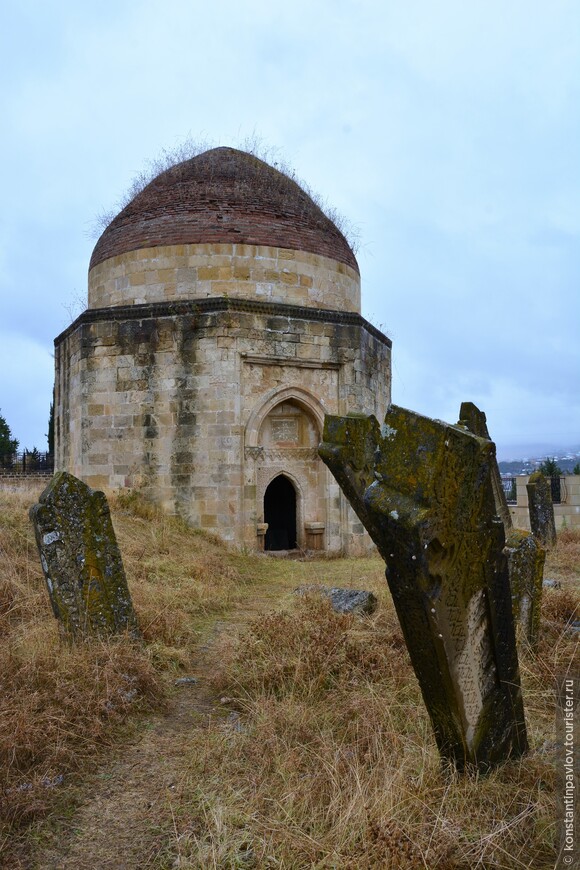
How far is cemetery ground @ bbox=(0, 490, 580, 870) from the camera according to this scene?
2.62m

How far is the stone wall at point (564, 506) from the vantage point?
666 inches

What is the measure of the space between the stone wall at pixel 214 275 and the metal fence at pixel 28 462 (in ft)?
50.9

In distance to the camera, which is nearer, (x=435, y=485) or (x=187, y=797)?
(x=435, y=485)

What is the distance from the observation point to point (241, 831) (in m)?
2.72

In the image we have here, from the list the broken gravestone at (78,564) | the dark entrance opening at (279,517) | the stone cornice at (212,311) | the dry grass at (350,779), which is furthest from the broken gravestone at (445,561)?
the dark entrance opening at (279,517)

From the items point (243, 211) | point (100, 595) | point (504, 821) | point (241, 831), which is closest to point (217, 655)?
point (100, 595)

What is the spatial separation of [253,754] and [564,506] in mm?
15395

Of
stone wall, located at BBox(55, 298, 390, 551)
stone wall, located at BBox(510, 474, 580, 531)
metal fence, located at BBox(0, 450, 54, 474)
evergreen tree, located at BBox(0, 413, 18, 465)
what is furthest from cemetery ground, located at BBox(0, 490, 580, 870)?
evergreen tree, located at BBox(0, 413, 18, 465)

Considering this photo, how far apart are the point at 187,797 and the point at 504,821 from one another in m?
1.42

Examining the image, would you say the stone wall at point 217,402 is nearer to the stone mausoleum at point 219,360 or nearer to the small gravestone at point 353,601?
the stone mausoleum at point 219,360

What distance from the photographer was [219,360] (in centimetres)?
1161

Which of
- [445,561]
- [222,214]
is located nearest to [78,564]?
[445,561]

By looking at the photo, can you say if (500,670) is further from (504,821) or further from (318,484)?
(318,484)

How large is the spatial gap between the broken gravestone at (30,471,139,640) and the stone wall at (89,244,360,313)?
735cm
